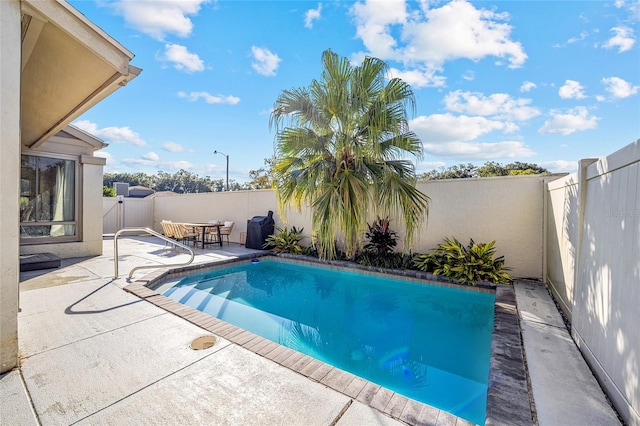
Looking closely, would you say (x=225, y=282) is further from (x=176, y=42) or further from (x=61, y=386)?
(x=176, y=42)

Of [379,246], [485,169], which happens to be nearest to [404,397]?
[379,246]

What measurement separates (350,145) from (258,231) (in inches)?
198

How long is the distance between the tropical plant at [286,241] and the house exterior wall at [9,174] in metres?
6.81

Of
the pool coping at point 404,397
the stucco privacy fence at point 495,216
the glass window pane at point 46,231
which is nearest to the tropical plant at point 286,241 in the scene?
the stucco privacy fence at point 495,216

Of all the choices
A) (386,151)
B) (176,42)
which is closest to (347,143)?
(386,151)

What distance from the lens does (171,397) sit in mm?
2139

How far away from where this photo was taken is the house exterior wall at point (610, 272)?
192 cm

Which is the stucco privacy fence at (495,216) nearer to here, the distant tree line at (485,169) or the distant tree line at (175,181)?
the distant tree line at (485,169)

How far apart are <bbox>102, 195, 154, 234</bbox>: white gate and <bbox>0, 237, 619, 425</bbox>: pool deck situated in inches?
487

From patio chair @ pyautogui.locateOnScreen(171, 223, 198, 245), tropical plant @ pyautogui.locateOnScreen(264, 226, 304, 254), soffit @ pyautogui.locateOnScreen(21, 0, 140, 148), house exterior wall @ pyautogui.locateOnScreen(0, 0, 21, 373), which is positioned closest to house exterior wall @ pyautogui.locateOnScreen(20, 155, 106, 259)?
soffit @ pyautogui.locateOnScreen(21, 0, 140, 148)

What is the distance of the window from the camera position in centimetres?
689

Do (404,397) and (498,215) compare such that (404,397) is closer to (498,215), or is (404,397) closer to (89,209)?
(498,215)

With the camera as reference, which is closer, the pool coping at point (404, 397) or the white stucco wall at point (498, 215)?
the pool coping at point (404, 397)

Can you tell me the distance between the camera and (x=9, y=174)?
2.40 meters
